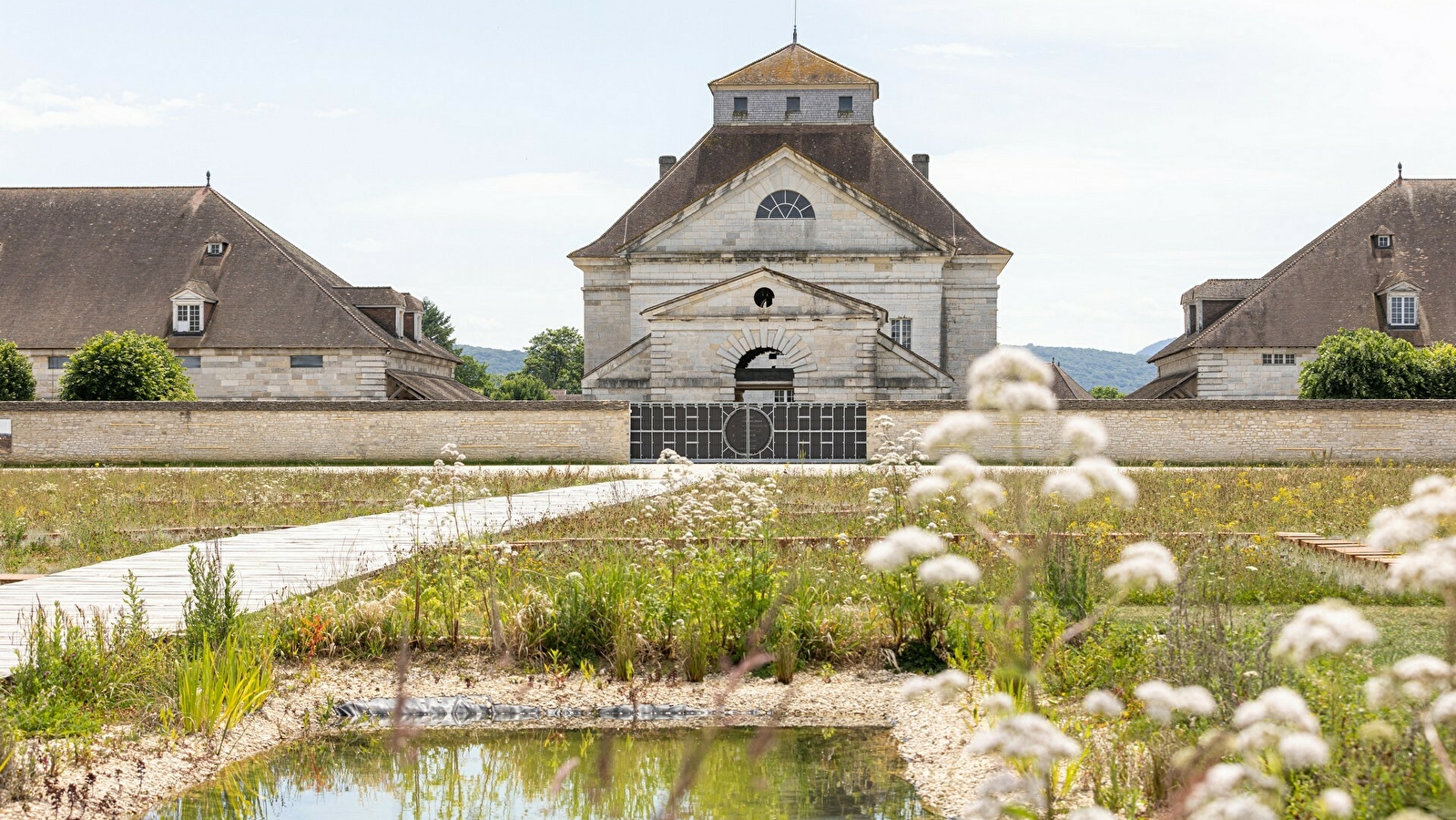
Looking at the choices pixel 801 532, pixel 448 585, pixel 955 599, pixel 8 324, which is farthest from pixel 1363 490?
pixel 8 324

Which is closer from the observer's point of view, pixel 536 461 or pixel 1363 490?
pixel 1363 490

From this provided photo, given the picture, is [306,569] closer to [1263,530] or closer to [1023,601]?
[1023,601]

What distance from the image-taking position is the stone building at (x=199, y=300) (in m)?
41.2

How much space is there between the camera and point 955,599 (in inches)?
327

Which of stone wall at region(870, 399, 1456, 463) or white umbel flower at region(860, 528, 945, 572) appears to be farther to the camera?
stone wall at region(870, 399, 1456, 463)

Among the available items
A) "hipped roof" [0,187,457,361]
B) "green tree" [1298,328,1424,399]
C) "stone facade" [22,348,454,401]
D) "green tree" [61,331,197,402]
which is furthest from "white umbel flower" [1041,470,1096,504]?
"stone facade" [22,348,454,401]

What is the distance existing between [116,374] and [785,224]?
1968 cm

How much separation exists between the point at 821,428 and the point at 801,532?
19.1 meters

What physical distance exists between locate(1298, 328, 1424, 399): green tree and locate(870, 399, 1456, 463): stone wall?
150 inches

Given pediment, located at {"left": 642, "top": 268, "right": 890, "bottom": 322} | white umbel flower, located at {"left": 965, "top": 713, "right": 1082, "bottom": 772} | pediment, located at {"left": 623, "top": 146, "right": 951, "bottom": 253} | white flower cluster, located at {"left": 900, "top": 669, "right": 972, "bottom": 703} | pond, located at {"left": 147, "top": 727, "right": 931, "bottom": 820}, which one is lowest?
pond, located at {"left": 147, "top": 727, "right": 931, "bottom": 820}

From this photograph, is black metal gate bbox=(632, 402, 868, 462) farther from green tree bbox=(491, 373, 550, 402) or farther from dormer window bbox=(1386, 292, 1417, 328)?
green tree bbox=(491, 373, 550, 402)

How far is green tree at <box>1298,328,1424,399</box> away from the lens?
3462cm

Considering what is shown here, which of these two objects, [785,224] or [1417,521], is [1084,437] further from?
[785,224]

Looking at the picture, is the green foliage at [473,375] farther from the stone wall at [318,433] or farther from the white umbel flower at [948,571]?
the white umbel flower at [948,571]
